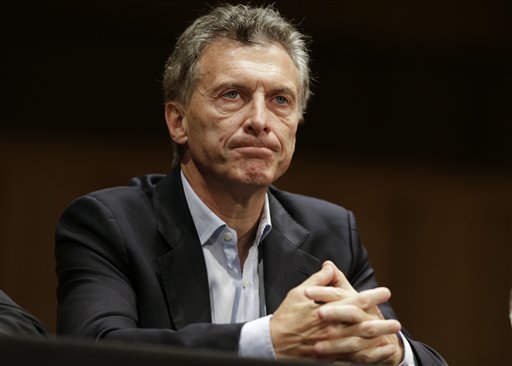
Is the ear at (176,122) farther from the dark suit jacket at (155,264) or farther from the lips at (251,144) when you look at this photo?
the lips at (251,144)

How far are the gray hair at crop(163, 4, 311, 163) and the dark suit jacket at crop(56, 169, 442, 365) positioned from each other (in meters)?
0.25

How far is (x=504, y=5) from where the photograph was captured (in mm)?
4469

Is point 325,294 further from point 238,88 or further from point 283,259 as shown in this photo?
point 238,88

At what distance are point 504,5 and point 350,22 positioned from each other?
0.79m

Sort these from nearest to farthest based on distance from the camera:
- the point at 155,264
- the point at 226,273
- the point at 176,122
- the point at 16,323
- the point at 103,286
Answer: the point at 16,323
the point at 103,286
the point at 155,264
the point at 226,273
the point at 176,122

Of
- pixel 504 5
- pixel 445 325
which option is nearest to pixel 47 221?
pixel 445 325

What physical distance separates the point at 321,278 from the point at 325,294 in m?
0.07

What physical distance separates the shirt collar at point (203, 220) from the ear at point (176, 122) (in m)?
0.11

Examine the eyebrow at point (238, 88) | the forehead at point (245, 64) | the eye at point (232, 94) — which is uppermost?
the forehead at point (245, 64)

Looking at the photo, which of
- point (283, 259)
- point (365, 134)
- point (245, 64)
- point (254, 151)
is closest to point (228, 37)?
point (245, 64)

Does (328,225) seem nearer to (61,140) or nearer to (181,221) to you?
(181,221)

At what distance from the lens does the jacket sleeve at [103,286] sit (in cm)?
172

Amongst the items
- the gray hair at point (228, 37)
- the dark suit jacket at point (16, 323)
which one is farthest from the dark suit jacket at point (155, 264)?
the gray hair at point (228, 37)

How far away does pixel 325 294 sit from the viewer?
1.72m
